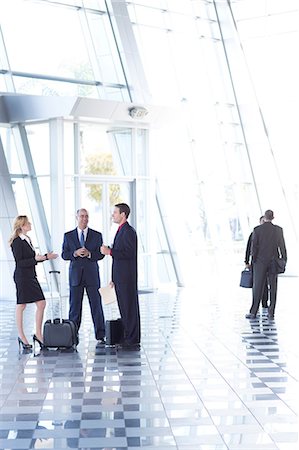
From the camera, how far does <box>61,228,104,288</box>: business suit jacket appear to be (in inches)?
402

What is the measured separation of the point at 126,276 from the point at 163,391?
2.87 m

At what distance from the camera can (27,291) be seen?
9719 mm

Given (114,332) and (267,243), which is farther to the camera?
(267,243)

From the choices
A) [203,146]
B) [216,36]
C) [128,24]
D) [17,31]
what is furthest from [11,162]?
[216,36]

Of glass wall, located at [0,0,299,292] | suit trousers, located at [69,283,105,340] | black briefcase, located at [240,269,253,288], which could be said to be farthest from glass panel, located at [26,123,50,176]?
suit trousers, located at [69,283,105,340]

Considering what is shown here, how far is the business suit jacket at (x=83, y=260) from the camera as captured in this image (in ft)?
33.5

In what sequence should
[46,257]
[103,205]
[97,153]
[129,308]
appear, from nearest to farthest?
[46,257] < [129,308] < [103,205] < [97,153]

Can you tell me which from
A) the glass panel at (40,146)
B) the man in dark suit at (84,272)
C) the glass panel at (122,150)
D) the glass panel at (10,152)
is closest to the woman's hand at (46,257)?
the man in dark suit at (84,272)

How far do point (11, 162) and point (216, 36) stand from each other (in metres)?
8.17

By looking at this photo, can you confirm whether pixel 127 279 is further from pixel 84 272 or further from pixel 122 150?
pixel 122 150

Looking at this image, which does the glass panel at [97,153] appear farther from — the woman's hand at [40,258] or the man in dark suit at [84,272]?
the woman's hand at [40,258]

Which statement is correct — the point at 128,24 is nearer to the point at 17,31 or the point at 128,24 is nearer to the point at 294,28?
the point at 17,31

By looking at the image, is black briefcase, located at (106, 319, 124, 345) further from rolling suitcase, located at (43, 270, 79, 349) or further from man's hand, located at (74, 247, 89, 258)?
man's hand, located at (74, 247, 89, 258)

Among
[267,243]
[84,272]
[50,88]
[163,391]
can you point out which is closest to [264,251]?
[267,243]
